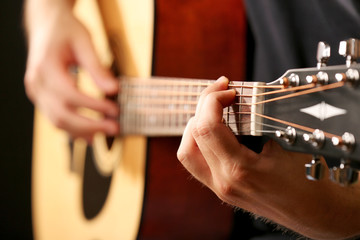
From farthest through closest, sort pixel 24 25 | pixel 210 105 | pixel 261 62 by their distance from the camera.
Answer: pixel 24 25, pixel 261 62, pixel 210 105

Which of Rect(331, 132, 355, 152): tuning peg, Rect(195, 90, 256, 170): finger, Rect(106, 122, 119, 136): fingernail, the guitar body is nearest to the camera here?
Rect(331, 132, 355, 152): tuning peg

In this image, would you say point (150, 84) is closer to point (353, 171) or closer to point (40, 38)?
point (40, 38)

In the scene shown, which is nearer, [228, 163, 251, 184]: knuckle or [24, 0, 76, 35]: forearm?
[228, 163, 251, 184]: knuckle

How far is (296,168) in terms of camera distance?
60 cm

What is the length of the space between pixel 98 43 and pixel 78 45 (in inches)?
1.8

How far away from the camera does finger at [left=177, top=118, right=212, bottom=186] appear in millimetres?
619

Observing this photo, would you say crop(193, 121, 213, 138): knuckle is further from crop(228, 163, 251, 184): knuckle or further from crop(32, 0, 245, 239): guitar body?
crop(32, 0, 245, 239): guitar body

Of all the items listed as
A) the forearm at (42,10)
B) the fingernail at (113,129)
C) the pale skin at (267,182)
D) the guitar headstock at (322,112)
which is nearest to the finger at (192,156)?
the pale skin at (267,182)

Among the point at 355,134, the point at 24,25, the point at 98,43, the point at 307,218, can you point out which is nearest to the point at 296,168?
the point at 307,218

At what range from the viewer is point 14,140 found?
1.73m

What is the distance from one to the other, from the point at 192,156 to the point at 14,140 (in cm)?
127

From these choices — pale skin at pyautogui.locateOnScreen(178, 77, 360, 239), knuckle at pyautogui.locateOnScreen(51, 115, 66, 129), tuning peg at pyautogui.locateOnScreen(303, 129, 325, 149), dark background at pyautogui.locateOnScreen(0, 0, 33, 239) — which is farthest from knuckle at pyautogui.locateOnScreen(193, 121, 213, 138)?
dark background at pyautogui.locateOnScreen(0, 0, 33, 239)

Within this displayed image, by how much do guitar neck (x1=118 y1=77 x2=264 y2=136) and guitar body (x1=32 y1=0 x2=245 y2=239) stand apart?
0.03 metres

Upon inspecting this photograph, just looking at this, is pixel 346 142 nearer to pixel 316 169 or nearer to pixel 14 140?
pixel 316 169
